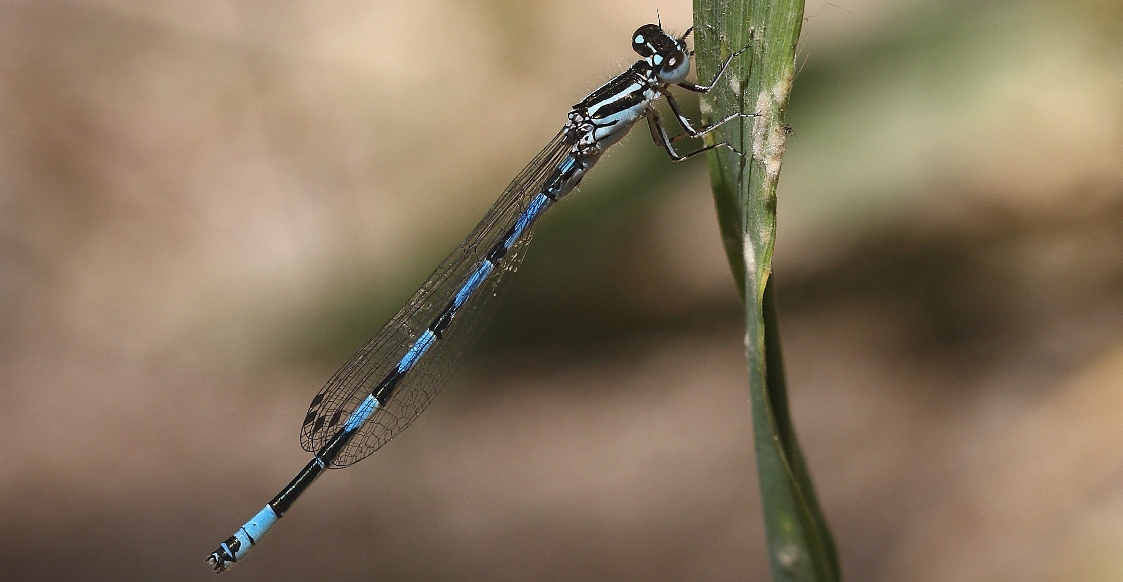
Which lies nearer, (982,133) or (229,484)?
(982,133)

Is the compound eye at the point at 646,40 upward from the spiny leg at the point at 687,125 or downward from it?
upward

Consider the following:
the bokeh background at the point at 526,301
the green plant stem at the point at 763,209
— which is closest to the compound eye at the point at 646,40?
the bokeh background at the point at 526,301

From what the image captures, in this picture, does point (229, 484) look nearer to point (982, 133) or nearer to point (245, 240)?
point (245, 240)

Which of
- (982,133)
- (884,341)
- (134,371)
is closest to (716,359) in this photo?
(884,341)

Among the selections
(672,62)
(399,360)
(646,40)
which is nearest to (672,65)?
(672,62)

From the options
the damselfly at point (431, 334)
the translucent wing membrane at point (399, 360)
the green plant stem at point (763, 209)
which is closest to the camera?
the green plant stem at point (763, 209)

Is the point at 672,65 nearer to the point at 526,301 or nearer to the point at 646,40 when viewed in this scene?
the point at 646,40

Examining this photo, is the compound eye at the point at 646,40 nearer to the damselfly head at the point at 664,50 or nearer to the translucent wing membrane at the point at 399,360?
the damselfly head at the point at 664,50

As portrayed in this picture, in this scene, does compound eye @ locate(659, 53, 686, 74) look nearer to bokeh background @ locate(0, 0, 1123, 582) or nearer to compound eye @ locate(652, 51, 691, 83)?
compound eye @ locate(652, 51, 691, 83)
